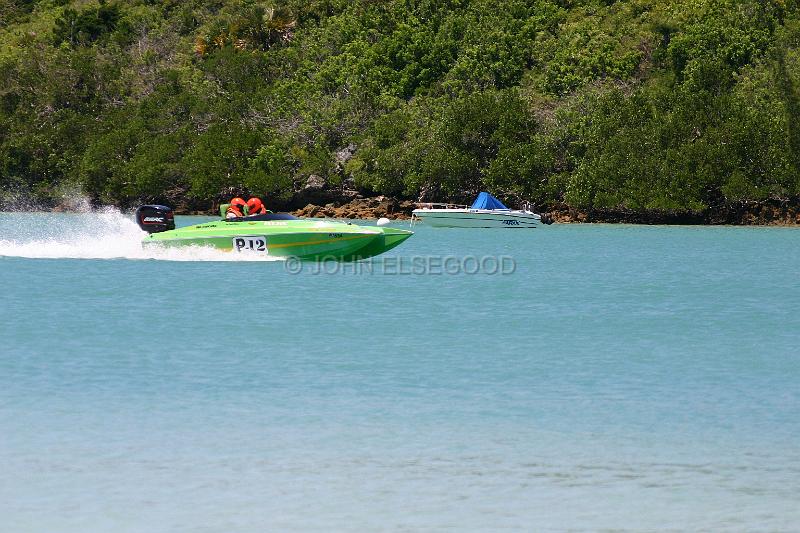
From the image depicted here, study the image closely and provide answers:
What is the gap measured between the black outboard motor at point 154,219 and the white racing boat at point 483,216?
26790mm

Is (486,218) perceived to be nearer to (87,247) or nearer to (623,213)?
(623,213)

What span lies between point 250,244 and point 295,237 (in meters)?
1.31

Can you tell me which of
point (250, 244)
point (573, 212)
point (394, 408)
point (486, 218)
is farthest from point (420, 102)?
point (394, 408)

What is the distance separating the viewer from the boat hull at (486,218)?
60.2 m

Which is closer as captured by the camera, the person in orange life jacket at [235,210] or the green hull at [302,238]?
the green hull at [302,238]

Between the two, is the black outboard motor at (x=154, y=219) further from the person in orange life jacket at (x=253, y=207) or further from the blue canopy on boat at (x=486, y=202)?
the blue canopy on boat at (x=486, y=202)

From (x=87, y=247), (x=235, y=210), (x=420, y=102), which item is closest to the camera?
(x=235, y=210)

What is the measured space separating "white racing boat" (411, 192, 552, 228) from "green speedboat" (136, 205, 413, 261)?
27617 mm

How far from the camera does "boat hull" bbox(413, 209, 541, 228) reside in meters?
60.2

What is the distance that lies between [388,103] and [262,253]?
140 ft

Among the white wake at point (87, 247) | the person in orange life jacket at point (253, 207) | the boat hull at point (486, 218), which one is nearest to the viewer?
the person in orange life jacket at point (253, 207)

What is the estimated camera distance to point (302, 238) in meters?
31.7

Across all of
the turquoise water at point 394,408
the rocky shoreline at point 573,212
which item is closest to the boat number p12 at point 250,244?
the turquoise water at point 394,408

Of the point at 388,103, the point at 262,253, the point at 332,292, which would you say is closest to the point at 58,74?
the point at 388,103
